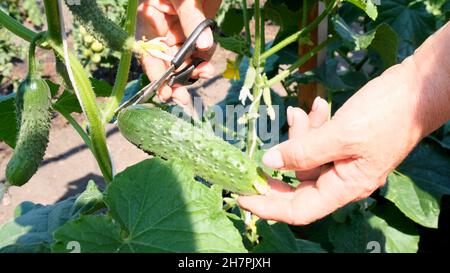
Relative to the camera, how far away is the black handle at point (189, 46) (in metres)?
1.59

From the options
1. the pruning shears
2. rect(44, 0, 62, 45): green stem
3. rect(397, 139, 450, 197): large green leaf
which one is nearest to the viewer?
rect(44, 0, 62, 45): green stem

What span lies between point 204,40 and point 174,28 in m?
0.30

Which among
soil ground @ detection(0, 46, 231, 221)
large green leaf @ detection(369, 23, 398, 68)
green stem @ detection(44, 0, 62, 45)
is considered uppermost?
green stem @ detection(44, 0, 62, 45)

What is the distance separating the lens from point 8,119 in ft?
5.74

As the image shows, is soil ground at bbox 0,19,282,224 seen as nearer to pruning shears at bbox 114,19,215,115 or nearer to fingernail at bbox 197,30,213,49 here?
pruning shears at bbox 114,19,215,115

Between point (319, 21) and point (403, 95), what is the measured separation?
0.86 meters

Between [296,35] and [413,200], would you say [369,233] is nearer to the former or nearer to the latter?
[413,200]

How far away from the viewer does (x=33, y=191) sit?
12.1 feet

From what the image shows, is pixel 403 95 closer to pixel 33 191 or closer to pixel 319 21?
pixel 319 21

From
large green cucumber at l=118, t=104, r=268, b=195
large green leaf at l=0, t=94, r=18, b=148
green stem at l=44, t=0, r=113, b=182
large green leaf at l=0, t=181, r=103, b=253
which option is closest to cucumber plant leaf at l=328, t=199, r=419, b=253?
large green cucumber at l=118, t=104, r=268, b=195

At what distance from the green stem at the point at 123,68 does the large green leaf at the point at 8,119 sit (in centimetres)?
→ 42

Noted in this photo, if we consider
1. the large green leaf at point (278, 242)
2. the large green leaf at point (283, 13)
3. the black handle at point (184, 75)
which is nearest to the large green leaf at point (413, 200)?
the large green leaf at point (278, 242)

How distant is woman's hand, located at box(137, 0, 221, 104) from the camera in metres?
1.74

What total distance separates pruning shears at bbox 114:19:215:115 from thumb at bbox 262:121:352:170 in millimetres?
438
